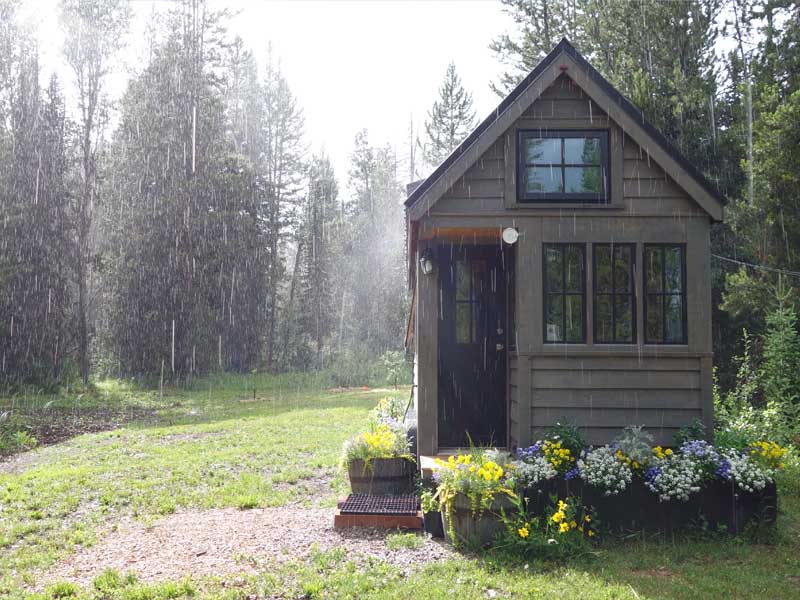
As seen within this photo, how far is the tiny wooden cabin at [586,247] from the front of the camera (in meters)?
6.99

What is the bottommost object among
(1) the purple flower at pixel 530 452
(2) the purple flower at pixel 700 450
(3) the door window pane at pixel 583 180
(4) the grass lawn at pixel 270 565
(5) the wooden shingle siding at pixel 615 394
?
(4) the grass lawn at pixel 270 565

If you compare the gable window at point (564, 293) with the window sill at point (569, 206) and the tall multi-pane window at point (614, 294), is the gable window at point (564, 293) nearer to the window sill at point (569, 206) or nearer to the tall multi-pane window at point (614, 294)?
the tall multi-pane window at point (614, 294)

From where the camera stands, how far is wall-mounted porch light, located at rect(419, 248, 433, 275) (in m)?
7.46

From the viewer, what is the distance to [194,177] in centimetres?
2472

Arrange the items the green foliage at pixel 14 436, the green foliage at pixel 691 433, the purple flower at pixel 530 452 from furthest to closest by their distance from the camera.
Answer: the green foliage at pixel 14 436, the green foliage at pixel 691 433, the purple flower at pixel 530 452

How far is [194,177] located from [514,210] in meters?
20.0

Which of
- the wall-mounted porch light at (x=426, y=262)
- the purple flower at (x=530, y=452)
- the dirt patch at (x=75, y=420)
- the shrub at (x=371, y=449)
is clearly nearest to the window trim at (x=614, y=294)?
the purple flower at (x=530, y=452)

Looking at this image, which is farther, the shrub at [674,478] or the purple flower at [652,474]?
the purple flower at [652,474]

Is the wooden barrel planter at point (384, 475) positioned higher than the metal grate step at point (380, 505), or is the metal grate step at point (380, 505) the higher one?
the wooden barrel planter at point (384, 475)

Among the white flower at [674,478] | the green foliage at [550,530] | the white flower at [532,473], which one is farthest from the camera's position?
the white flower at [532,473]

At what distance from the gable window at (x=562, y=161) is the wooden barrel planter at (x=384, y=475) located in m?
3.27

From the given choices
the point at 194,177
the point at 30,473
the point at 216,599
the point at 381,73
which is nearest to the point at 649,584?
the point at 216,599

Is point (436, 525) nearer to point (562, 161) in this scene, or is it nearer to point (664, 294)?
point (664, 294)

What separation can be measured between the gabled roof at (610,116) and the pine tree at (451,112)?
83.6ft
